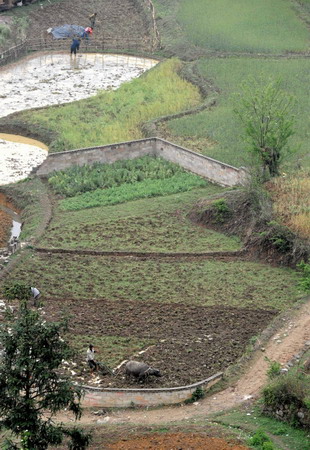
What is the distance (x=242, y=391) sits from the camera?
22.8 meters

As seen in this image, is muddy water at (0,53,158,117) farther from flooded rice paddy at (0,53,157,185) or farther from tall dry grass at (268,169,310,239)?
tall dry grass at (268,169,310,239)

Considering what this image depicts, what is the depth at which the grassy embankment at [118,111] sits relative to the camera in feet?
133

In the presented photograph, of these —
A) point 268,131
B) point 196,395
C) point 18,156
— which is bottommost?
point 18,156

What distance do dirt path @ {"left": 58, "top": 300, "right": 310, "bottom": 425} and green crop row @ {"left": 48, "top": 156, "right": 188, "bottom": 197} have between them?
12.3 meters

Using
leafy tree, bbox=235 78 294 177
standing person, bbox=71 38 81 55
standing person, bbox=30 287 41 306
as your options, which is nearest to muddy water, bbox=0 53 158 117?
standing person, bbox=71 38 81 55

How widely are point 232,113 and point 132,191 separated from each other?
8.32m

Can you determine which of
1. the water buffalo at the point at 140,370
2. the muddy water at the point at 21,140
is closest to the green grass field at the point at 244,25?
the muddy water at the point at 21,140

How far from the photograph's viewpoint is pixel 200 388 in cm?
2272

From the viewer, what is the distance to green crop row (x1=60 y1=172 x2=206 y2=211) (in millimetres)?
35062

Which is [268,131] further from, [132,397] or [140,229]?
[132,397]

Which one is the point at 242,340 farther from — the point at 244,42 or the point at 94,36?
the point at 94,36

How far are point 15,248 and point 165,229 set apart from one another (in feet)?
Result: 15.8

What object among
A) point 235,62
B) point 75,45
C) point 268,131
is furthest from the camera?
point 75,45

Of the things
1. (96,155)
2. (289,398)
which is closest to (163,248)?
(96,155)
